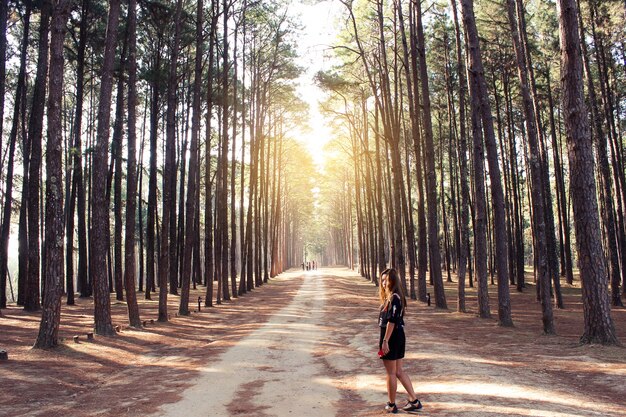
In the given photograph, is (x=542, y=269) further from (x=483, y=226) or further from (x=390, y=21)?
(x=390, y=21)

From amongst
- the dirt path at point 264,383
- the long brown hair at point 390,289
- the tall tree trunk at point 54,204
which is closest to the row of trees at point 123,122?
the tall tree trunk at point 54,204

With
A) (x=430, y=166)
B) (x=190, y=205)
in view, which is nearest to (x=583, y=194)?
(x=430, y=166)

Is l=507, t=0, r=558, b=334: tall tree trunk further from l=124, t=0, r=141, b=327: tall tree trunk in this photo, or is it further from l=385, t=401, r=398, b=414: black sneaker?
l=124, t=0, r=141, b=327: tall tree trunk

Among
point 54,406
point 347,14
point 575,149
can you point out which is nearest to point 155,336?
point 54,406

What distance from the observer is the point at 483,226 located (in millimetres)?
14328

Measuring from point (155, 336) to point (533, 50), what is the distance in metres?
21.2

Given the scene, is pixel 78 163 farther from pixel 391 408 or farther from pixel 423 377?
pixel 391 408

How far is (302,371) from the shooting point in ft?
27.1

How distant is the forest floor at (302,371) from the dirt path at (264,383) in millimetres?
21

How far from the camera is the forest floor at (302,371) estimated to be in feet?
19.6

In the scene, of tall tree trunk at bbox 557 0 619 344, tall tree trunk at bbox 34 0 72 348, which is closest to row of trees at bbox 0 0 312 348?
tall tree trunk at bbox 34 0 72 348

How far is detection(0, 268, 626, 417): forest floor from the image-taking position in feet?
19.6

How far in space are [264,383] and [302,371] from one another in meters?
1.05

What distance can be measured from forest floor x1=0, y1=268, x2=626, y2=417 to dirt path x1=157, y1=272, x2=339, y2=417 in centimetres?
2
